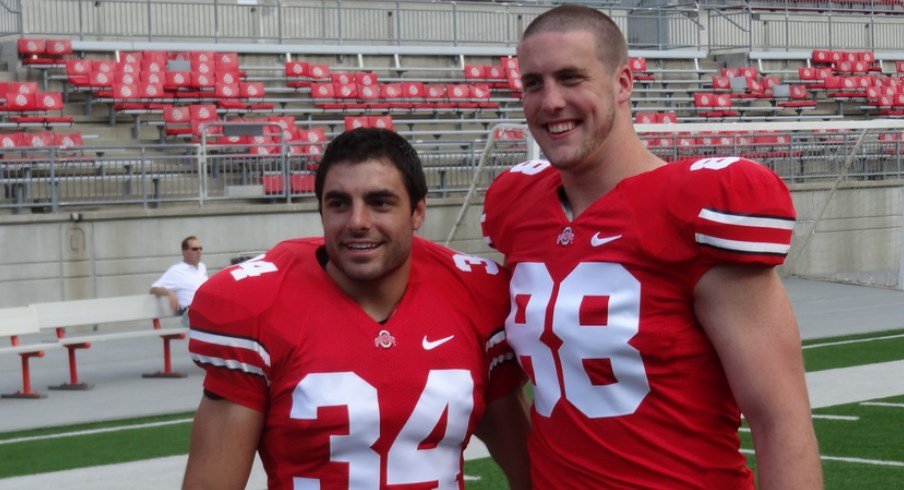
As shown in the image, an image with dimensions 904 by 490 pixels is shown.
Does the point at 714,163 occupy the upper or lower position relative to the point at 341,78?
lower

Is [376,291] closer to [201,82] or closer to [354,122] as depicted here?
[354,122]

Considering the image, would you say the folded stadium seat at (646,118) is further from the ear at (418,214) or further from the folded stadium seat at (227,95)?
the ear at (418,214)

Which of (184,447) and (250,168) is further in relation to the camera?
(250,168)

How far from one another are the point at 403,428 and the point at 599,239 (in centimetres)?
52

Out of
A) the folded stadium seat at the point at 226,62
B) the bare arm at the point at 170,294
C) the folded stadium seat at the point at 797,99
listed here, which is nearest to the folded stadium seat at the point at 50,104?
the folded stadium seat at the point at 226,62

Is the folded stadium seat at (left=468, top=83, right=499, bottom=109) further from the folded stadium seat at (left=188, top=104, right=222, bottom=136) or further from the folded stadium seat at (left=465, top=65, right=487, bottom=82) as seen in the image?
the folded stadium seat at (left=188, top=104, right=222, bottom=136)

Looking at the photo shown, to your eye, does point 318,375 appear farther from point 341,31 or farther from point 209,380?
point 341,31

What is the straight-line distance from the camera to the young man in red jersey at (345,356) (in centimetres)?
266

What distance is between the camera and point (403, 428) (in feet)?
8.89

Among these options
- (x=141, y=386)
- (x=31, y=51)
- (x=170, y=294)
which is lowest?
(x=141, y=386)

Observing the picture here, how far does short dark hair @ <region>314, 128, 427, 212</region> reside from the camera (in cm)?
271

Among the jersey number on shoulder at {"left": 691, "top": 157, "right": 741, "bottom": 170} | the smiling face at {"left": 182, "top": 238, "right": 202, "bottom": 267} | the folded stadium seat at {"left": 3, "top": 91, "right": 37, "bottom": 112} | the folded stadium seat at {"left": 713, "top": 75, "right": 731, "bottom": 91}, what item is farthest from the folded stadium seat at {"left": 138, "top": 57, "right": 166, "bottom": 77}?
the jersey number on shoulder at {"left": 691, "top": 157, "right": 741, "bottom": 170}

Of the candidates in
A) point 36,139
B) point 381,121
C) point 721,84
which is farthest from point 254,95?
point 721,84

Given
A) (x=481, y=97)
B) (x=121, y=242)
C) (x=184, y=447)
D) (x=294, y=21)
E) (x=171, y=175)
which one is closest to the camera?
(x=184, y=447)
